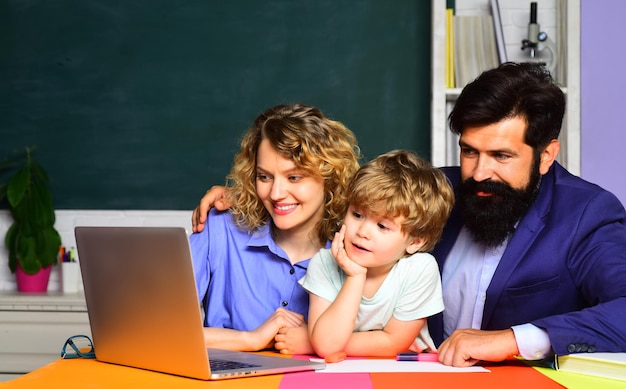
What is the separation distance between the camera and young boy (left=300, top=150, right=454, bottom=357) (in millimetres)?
1756

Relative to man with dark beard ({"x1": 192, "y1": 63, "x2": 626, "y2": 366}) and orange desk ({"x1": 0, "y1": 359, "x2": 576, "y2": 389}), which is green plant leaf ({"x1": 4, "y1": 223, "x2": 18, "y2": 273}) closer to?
man with dark beard ({"x1": 192, "y1": 63, "x2": 626, "y2": 366})

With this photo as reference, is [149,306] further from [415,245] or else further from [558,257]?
[558,257]

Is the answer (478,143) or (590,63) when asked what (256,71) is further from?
(478,143)

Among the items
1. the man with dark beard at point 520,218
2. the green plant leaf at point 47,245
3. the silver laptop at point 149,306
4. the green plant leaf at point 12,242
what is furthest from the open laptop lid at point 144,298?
the green plant leaf at point 12,242

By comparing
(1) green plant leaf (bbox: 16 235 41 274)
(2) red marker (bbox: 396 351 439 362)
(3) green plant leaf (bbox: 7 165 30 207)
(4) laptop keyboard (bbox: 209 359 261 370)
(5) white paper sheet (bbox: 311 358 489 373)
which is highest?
(3) green plant leaf (bbox: 7 165 30 207)

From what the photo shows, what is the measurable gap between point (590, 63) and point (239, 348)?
2.28 m

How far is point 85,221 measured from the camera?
3.82 metres

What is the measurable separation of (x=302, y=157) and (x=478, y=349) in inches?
27.4

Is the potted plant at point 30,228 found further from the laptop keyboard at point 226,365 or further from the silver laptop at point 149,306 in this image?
the laptop keyboard at point 226,365

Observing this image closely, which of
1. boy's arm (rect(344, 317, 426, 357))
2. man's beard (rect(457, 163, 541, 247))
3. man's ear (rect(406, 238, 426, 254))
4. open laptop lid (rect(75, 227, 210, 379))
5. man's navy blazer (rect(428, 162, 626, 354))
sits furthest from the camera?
man's beard (rect(457, 163, 541, 247))

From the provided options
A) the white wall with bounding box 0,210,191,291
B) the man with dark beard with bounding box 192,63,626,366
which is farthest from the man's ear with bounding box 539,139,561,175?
the white wall with bounding box 0,210,191,291

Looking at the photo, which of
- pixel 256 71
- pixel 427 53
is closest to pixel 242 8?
pixel 256 71

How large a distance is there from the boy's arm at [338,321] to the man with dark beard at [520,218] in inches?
19.8

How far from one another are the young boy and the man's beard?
0.23 meters
